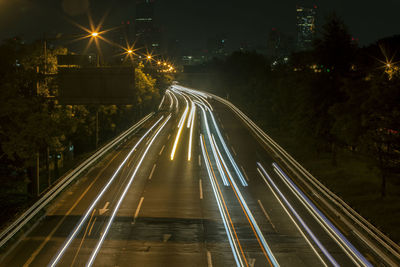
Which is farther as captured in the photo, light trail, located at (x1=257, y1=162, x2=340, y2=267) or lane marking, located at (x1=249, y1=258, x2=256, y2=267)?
light trail, located at (x1=257, y1=162, x2=340, y2=267)

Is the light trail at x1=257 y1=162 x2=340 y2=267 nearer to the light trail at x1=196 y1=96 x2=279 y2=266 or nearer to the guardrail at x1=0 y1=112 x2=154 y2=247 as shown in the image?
the light trail at x1=196 y1=96 x2=279 y2=266

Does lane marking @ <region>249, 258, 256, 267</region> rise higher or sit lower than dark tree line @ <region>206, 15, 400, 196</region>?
lower

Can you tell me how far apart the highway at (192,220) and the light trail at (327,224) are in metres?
0.04

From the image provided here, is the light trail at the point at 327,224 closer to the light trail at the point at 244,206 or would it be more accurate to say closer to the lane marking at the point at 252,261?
the light trail at the point at 244,206

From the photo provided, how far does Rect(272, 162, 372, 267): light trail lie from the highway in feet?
0.13

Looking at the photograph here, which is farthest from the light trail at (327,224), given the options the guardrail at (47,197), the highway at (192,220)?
the guardrail at (47,197)

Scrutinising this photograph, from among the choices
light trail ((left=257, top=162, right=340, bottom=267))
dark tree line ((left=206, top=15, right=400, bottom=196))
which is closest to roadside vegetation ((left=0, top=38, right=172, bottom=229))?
light trail ((left=257, top=162, right=340, bottom=267))

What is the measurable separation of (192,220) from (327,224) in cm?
624

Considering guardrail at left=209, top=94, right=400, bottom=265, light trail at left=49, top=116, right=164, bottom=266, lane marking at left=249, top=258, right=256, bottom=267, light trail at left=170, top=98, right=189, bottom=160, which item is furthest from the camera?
light trail at left=170, top=98, right=189, bottom=160

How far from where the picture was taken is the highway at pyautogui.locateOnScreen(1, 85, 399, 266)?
17109mm

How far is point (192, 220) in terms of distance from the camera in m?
22.5

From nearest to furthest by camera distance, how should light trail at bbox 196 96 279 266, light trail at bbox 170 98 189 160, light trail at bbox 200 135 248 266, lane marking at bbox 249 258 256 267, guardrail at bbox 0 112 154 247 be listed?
lane marking at bbox 249 258 256 267, light trail at bbox 200 135 248 266, light trail at bbox 196 96 279 266, guardrail at bbox 0 112 154 247, light trail at bbox 170 98 189 160

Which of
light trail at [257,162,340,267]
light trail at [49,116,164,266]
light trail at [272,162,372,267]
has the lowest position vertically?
light trail at [49,116,164,266]

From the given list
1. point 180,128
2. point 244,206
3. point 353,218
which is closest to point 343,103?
point 244,206
